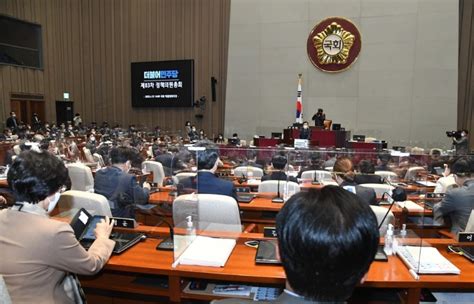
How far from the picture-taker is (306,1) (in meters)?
11.9

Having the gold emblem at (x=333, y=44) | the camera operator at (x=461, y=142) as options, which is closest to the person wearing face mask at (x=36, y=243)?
the camera operator at (x=461, y=142)

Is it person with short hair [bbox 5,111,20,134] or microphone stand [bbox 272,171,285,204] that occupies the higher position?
person with short hair [bbox 5,111,20,134]

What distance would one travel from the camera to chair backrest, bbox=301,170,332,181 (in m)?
4.17

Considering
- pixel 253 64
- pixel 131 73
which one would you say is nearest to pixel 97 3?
pixel 131 73

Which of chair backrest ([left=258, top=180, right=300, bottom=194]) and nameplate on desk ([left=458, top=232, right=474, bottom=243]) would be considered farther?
chair backrest ([left=258, top=180, right=300, bottom=194])

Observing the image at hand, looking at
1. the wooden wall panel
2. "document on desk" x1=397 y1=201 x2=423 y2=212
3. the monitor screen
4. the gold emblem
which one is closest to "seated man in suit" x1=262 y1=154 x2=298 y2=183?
"document on desk" x1=397 y1=201 x2=423 y2=212

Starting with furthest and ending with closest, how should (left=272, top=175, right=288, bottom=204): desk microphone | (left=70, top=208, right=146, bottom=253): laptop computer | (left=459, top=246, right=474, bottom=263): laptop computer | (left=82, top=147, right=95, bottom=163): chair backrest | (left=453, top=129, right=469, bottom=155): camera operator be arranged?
1. (left=453, top=129, right=469, bottom=155): camera operator
2. (left=82, top=147, right=95, bottom=163): chair backrest
3. (left=272, top=175, right=288, bottom=204): desk microphone
4. (left=70, top=208, right=146, bottom=253): laptop computer
5. (left=459, top=246, right=474, bottom=263): laptop computer

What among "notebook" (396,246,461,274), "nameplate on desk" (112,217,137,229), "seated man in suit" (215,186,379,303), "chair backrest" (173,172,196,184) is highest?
"seated man in suit" (215,186,379,303)

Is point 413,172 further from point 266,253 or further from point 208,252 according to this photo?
point 208,252

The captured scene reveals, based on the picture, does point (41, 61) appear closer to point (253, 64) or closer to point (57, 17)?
point (57, 17)

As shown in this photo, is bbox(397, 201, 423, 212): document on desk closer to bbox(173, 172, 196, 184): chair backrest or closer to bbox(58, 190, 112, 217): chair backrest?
bbox(173, 172, 196, 184): chair backrest

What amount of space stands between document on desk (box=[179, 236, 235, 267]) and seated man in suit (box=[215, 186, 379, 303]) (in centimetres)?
98

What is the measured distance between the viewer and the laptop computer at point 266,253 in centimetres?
181

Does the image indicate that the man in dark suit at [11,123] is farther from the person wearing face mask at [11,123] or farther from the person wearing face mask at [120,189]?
the person wearing face mask at [120,189]
